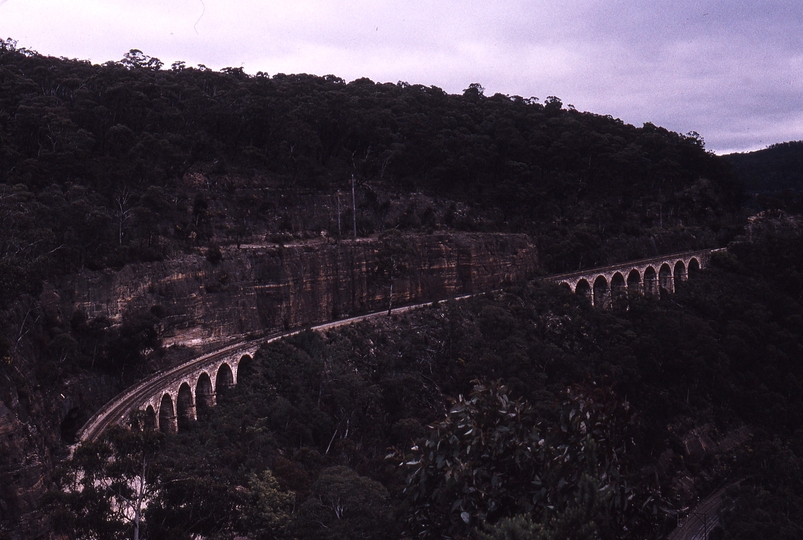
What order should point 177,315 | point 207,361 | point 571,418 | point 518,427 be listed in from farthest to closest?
point 177,315 < point 207,361 < point 518,427 < point 571,418

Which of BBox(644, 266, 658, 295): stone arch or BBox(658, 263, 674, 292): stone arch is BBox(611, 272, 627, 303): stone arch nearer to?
BBox(644, 266, 658, 295): stone arch

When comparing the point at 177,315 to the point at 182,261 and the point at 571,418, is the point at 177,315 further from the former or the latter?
the point at 571,418

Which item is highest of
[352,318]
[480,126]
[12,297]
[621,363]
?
[480,126]

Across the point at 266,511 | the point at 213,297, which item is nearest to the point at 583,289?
the point at 213,297

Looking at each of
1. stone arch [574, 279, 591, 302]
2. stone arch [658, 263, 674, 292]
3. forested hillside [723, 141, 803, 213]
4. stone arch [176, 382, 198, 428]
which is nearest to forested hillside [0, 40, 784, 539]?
stone arch [176, 382, 198, 428]

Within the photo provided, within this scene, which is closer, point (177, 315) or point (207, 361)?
point (207, 361)

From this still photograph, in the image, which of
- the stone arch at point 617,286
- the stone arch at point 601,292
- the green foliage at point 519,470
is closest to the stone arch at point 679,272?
the stone arch at point 617,286

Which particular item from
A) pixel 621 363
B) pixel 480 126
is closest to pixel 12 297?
pixel 621 363
